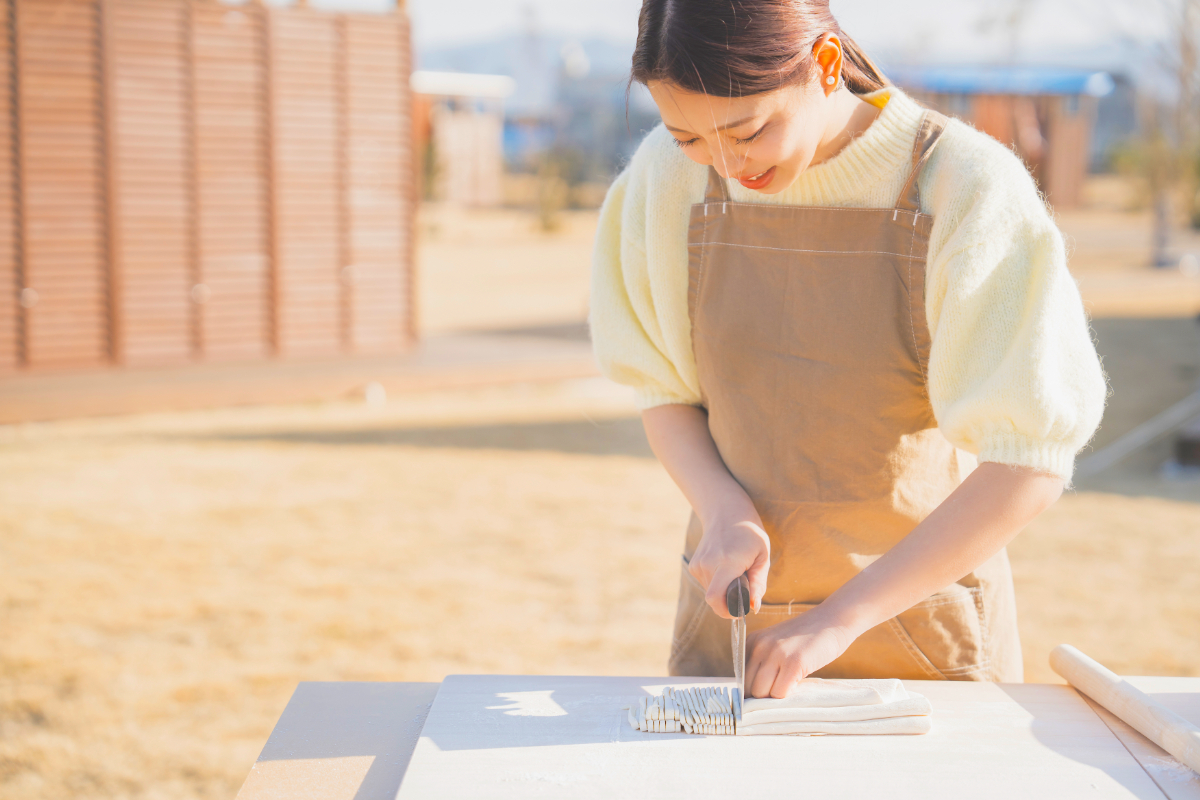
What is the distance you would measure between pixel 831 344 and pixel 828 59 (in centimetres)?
34

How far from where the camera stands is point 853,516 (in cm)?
142

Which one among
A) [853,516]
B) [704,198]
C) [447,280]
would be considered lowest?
[447,280]

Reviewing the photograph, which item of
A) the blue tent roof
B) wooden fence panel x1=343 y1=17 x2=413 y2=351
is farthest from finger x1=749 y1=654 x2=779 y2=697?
the blue tent roof

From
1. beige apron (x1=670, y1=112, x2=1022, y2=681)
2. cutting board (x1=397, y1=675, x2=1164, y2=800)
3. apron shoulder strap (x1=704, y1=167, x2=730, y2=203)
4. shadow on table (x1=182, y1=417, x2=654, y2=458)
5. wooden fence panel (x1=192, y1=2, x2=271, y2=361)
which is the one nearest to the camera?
cutting board (x1=397, y1=675, x2=1164, y2=800)

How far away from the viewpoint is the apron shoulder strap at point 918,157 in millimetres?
1319

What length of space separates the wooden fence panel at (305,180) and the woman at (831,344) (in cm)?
795

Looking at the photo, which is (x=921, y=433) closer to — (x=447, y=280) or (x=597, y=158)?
(x=447, y=280)

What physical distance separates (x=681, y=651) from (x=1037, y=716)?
0.50m

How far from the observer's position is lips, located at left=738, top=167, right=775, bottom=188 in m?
1.33

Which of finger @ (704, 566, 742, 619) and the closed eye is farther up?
the closed eye

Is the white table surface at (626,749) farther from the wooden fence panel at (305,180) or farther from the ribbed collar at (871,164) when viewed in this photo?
the wooden fence panel at (305,180)

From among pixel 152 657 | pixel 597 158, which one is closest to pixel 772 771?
pixel 152 657

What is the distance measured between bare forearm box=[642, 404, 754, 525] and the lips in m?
0.35

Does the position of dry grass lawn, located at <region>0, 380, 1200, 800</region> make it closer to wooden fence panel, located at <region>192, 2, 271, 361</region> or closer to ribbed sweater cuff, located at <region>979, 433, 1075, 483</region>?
wooden fence panel, located at <region>192, 2, 271, 361</region>
